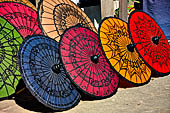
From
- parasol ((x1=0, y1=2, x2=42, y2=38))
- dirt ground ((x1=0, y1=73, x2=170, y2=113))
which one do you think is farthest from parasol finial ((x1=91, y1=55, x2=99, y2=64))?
parasol ((x1=0, y1=2, x2=42, y2=38))

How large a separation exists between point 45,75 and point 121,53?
1.64 metres

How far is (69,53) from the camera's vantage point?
3.55 m

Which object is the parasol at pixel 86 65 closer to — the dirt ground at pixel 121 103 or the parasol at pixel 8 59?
the dirt ground at pixel 121 103

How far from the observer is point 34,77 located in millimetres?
3049

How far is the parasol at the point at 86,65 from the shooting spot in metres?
3.46

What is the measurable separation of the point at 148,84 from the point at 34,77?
2.25 metres

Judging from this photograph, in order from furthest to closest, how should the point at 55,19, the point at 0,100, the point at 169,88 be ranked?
the point at 55,19
the point at 169,88
the point at 0,100

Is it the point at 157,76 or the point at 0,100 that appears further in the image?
the point at 157,76

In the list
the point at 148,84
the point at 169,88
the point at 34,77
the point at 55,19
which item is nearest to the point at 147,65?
the point at 148,84

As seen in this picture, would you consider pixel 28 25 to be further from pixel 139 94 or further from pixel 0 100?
pixel 139 94

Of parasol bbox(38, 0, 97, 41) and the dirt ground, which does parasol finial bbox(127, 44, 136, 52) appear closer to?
the dirt ground

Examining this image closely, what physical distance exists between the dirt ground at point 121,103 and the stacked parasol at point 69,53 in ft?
0.42

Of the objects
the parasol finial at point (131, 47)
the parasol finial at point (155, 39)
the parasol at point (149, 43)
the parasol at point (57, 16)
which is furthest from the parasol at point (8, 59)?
the parasol finial at point (155, 39)

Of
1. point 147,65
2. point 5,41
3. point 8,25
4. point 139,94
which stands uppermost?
point 8,25
